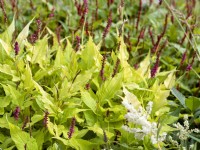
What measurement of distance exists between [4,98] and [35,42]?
1.33 ft

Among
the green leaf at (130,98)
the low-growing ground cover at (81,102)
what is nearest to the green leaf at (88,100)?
the low-growing ground cover at (81,102)

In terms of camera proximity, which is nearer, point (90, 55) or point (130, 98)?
point (130, 98)

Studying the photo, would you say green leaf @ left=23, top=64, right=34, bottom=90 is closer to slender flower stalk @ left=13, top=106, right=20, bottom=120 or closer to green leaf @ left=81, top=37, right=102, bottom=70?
slender flower stalk @ left=13, top=106, right=20, bottom=120

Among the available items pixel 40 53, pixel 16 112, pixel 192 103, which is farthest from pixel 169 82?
pixel 16 112

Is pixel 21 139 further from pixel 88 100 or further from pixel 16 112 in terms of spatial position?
pixel 88 100

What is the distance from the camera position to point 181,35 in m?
3.10

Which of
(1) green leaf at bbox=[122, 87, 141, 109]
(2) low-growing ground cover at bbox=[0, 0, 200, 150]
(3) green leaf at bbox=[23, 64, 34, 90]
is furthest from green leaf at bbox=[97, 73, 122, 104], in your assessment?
(3) green leaf at bbox=[23, 64, 34, 90]

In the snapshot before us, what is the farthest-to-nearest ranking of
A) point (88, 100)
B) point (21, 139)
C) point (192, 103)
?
point (192, 103) < point (88, 100) < point (21, 139)

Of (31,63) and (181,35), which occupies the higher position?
(31,63)

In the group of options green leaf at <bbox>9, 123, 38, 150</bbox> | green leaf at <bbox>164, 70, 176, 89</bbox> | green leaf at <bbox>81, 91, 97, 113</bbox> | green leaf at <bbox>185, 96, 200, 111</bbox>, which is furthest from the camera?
green leaf at <bbox>164, 70, 176, 89</bbox>

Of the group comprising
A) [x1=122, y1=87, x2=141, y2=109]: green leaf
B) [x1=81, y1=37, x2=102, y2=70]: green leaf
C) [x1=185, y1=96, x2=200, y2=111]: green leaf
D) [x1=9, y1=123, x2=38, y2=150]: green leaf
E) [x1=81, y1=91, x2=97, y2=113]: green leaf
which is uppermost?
[x1=81, y1=37, x2=102, y2=70]: green leaf

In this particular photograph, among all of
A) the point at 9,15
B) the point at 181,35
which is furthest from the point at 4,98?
the point at 181,35

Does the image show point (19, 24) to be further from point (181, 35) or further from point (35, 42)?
point (181, 35)

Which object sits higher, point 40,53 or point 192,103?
point 40,53
